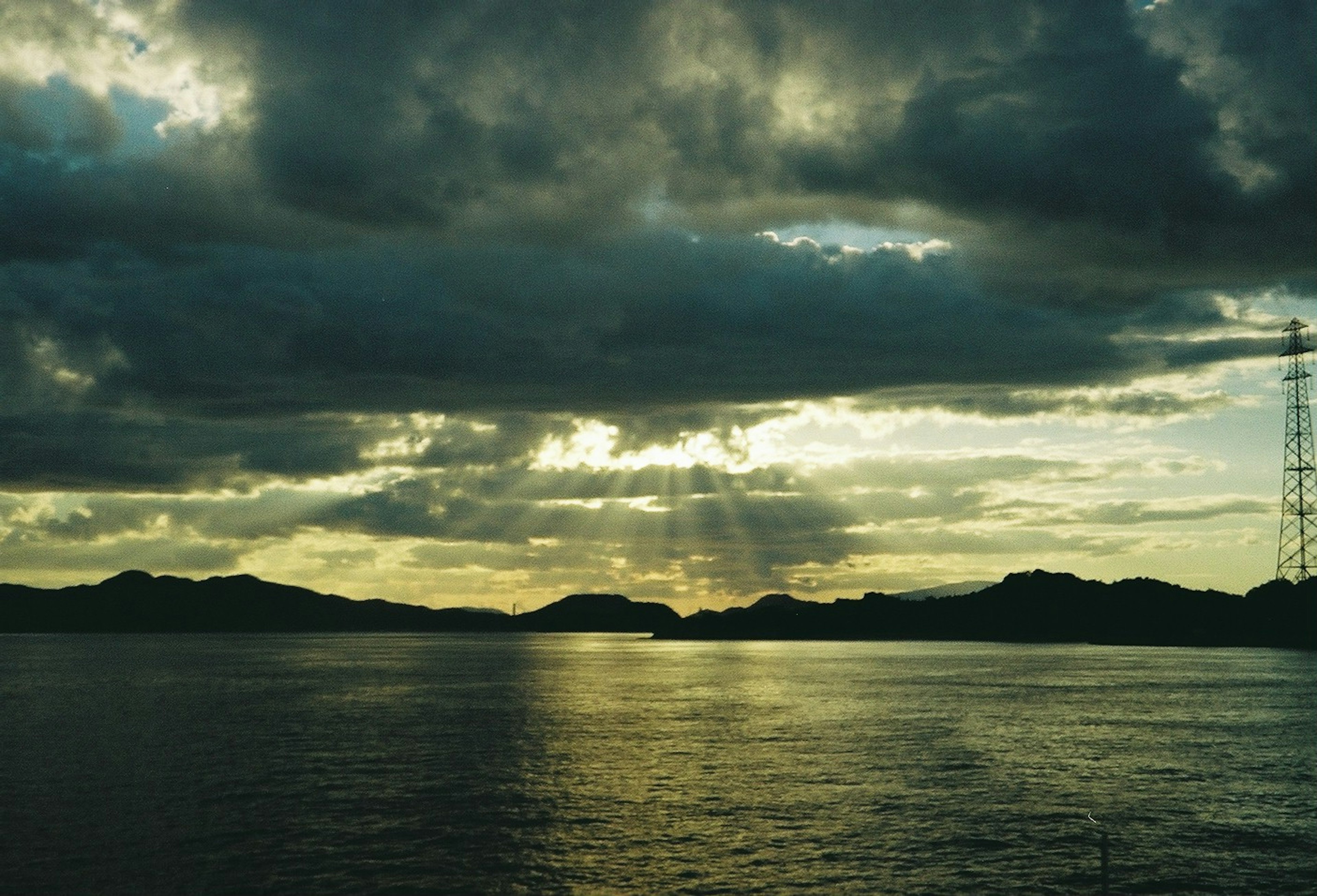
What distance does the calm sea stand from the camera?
49.8 metres

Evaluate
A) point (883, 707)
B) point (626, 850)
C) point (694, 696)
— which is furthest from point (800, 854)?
point (694, 696)

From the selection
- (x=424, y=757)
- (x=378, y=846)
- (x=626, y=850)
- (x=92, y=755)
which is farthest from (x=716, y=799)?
(x=92, y=755)

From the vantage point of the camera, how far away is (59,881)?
48.1 meters

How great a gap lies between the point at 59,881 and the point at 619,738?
5710 cm

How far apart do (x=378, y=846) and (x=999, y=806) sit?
36.1 meters

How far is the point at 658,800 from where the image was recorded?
224ft

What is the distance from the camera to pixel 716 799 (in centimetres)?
6762

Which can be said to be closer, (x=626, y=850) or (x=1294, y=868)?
(x=1294, y=868)

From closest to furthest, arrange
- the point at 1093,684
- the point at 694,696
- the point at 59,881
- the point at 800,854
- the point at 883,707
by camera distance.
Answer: the point at 59,881
the point at 800,854
the point at 883,707
the point at 694,696
the point at 1093,684

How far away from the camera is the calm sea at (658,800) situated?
49.8 m

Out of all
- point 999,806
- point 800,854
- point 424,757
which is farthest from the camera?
point 424,757

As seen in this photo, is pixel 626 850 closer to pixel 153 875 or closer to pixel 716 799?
pixel 716 799

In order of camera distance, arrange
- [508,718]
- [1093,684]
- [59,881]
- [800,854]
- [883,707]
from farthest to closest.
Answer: [1093,684] < [883,707] < [508,718] < [800,854] < [59,881]

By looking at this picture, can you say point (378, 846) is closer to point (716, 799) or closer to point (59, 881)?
point (59, 881)
